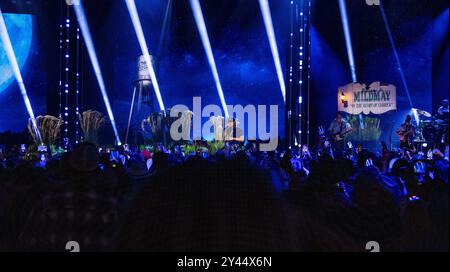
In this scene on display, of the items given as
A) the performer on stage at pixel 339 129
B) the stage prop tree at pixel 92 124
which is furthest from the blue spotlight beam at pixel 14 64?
the performer on stage at pixel 339 129

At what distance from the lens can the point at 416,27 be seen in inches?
520

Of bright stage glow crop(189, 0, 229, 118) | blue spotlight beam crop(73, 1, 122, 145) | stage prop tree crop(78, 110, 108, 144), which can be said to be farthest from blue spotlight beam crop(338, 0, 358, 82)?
stage prop tree crop(78, 110, 108, 144)

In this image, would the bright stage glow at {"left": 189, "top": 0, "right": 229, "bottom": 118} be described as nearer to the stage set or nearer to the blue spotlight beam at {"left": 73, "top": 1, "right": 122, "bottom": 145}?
the stage set

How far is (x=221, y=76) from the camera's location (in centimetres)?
1820

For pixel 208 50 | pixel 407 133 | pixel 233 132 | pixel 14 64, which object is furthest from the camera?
pixel 208 50

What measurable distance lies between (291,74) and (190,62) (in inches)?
213

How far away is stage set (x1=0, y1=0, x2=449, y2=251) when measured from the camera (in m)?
13.0

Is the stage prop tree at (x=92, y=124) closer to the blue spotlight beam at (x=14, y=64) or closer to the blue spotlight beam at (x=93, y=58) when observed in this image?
the blue spotlight beam at (x=93, y=58)

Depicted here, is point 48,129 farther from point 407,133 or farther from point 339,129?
point 407,133
